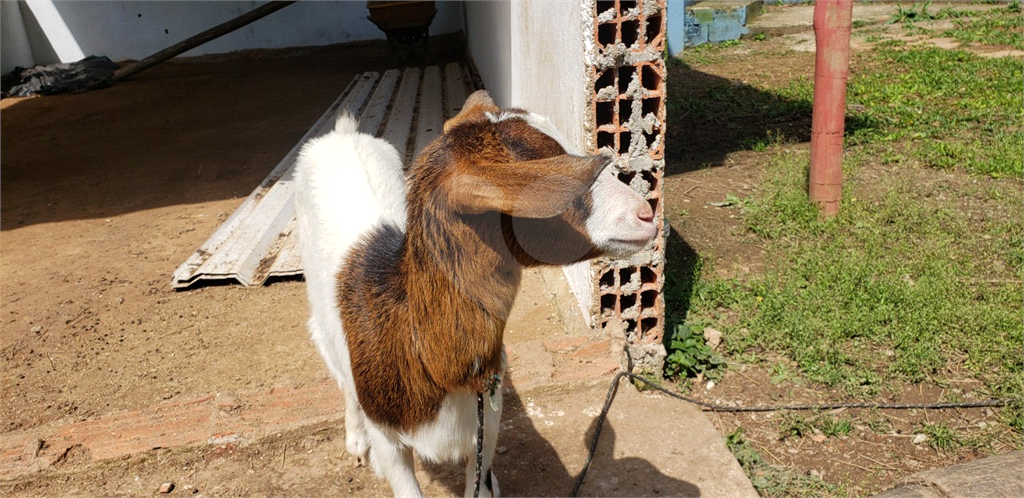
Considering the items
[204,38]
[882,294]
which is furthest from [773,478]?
[204,38]

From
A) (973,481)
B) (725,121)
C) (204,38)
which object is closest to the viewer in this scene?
(973,481)

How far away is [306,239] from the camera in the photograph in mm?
3479

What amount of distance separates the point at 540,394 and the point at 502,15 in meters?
4.27

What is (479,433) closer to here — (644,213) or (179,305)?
(644,213)

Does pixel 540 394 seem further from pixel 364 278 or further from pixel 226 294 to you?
pixel 226 294

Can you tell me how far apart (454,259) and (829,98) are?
13.9 ft

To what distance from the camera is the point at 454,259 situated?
2113 mm

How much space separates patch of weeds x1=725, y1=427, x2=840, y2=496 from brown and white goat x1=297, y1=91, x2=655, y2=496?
1092 millimetres

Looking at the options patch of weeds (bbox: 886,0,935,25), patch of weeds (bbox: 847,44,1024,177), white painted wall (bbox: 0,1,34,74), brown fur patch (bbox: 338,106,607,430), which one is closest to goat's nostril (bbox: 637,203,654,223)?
brown fur patch (bbox: 338,106,607,430)

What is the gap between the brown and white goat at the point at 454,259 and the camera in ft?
6.28

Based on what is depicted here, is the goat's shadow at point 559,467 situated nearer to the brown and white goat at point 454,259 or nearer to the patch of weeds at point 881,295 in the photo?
the brown and white goat at point 454,259

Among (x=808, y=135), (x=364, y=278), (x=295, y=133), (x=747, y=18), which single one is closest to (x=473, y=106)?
(x=364, y=278)

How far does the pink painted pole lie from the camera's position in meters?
5.41

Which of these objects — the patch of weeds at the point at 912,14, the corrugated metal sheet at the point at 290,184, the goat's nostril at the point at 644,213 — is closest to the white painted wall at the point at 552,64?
the corrugated metal sheet at the point at 290,184
